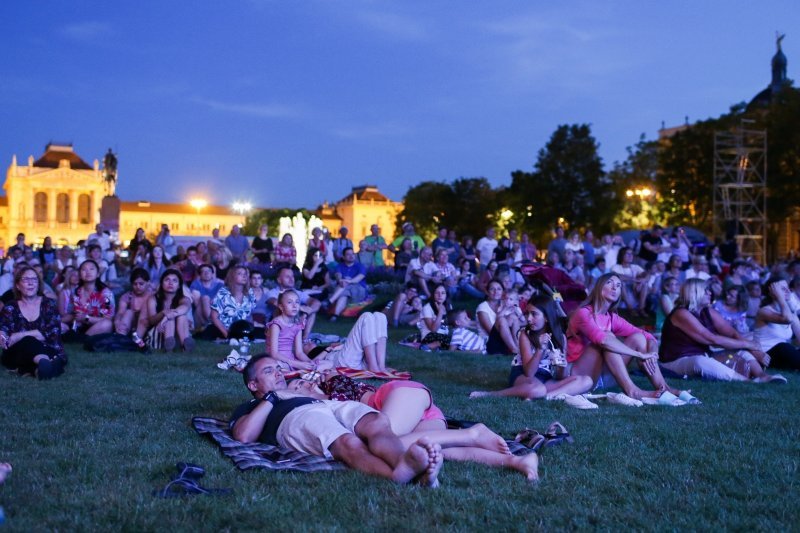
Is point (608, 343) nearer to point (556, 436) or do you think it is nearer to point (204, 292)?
point (556, 436)

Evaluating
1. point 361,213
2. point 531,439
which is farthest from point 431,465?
point 361,213

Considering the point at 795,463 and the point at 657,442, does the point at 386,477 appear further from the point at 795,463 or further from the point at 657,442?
the point at 795,463

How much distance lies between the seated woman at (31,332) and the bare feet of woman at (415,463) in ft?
16.7

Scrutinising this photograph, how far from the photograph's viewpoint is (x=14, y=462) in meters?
4.96

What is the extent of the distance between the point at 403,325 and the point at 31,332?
754 cm

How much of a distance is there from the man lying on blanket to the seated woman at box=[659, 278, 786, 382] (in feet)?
17.2

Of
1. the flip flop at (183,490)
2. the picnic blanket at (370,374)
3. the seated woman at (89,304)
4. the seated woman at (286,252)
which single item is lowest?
the flip flop at (183,490)

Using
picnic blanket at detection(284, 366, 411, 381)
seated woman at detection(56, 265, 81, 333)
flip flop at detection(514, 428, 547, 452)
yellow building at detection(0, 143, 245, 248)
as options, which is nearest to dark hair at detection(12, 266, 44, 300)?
seated woman at detection(56, 265, 81, 333)

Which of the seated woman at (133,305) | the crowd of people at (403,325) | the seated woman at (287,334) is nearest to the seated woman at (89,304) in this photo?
the crowd of people at (403,325)

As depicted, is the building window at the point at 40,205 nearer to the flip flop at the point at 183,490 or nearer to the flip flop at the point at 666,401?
the flip flop at the point at 666,401

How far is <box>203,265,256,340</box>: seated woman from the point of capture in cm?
1234

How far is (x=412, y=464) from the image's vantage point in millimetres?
4438

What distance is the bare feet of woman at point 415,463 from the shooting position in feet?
14.3

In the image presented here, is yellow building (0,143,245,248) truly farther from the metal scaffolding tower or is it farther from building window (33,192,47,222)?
the metal scaffolding tower
